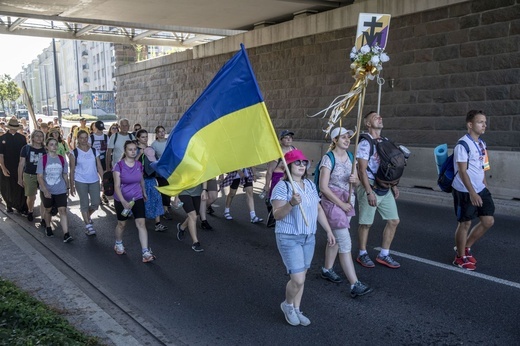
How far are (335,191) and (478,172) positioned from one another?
1789 mm

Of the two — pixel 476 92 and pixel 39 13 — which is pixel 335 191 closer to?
pixel 476 92

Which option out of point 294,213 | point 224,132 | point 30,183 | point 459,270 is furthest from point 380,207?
point 30,183

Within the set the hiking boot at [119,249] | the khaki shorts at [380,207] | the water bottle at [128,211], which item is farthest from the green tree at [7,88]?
the khaki shorts at [380,207]

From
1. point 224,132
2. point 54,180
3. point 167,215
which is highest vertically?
point 224,132

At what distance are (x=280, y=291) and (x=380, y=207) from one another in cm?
161

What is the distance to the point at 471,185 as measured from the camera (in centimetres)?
545

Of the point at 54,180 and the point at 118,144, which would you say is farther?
the point at 118,144

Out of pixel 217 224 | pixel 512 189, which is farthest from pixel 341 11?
pixel 217 224

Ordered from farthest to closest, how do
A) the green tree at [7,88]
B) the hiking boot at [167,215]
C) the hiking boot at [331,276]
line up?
the green tree at [7,88] → the hiking boot at [167,215] → the hiking boot at [331,276]

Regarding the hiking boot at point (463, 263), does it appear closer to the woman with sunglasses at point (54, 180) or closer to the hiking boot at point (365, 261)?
the hiking boot at point (365, 261)

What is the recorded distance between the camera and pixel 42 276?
5543mm

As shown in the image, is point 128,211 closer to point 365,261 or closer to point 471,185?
point 365,261

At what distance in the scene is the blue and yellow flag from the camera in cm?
419

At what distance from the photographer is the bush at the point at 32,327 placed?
3.27m
